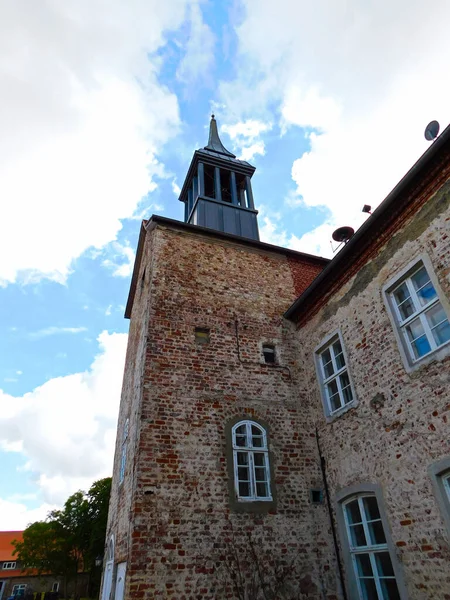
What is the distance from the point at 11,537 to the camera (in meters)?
48.8

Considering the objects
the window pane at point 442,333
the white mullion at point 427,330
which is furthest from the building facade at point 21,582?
the window pane at point 442,333

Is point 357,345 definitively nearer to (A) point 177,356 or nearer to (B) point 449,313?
(B) point 449,313

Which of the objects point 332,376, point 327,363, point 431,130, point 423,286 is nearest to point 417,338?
point 423,286

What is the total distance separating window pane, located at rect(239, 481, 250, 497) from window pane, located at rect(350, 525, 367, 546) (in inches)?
80.3

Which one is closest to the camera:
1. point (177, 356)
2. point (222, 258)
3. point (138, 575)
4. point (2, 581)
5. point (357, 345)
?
point (138, 575)

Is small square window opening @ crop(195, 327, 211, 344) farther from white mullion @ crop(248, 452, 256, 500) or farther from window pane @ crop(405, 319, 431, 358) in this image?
window pane @ crop(405, 319, 431, 358)

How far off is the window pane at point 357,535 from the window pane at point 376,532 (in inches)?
11.0

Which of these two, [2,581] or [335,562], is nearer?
[335,562]

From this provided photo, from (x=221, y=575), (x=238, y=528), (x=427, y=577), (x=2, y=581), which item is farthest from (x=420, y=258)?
(x=2, y=581)

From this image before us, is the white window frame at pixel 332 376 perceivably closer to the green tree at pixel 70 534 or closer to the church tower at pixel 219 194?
the church tower at pixel 219 194

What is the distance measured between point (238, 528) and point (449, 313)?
17.4 feet

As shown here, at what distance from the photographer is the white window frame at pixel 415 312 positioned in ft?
19.8

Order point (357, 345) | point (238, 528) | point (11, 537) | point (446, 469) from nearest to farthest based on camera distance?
1. point (446, 469)
2. point (238, 528)
3. point (357, 345)
4. point (11, 537)

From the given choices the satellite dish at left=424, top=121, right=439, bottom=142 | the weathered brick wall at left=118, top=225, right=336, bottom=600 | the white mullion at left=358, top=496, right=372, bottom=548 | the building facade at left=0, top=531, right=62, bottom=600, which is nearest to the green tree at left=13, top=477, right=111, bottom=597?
the building facade at left=0, top=531, right=62, bottom=600
